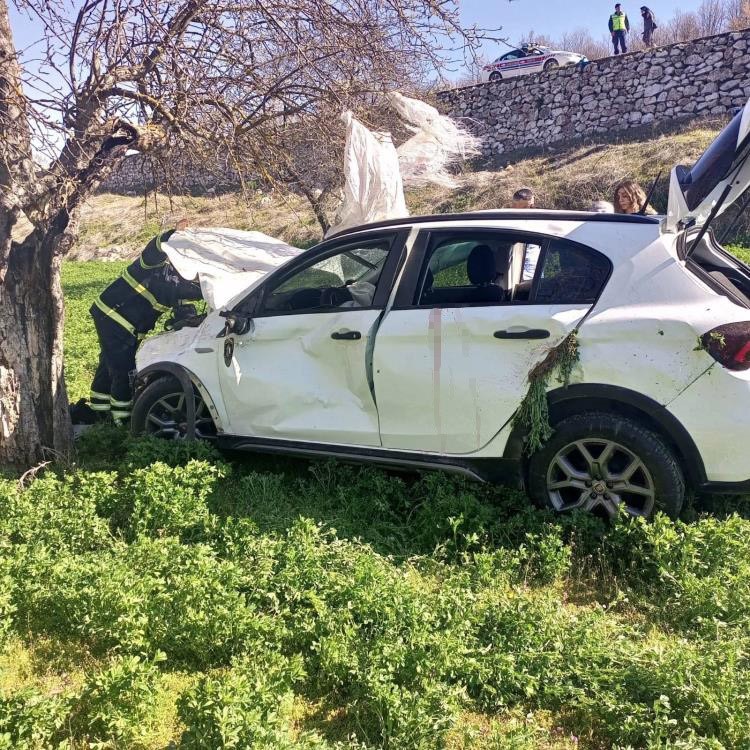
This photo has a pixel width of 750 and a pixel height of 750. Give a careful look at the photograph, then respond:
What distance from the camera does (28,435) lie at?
5.20 metres

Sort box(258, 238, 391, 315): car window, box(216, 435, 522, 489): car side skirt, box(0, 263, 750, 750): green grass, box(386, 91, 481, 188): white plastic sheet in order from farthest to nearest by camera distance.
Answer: box(386, 91, 481, 188): white plastic sheet < box(258, 238, 391, 315): car window < box(216, 435, 522, 489): car side skirt < box(0, 263, 750, 750): green grass

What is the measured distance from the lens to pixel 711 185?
3.89 metres

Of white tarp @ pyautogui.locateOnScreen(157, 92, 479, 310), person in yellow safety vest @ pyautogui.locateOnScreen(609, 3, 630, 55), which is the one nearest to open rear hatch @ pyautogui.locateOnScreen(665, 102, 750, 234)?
white tarp @ pyautogui.locateOnScreen(157, 92, 479, 310)

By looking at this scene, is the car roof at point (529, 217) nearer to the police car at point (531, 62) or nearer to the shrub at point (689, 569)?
the shrub at point (689, 569)

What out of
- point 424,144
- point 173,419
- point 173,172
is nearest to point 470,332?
point 173,419

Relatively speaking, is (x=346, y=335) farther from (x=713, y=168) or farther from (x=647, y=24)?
(x=647, y=24)

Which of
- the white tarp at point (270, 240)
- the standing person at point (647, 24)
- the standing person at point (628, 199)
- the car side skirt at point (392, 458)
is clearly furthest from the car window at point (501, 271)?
the standing person at point (647, 24)

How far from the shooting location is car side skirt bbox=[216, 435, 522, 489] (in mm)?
4188

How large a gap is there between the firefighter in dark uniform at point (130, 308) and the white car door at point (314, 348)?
1.54 meters

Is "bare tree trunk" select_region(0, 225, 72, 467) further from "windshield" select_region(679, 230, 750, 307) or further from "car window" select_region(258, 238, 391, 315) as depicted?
"windshield" select_region(679, 230, 750, 307)

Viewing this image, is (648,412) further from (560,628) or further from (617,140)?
(617,140)

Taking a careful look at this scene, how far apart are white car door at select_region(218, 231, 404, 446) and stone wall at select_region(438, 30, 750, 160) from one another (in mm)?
15667

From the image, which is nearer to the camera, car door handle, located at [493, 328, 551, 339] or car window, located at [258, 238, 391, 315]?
car door handle, located at [493, 328, 551, 339]

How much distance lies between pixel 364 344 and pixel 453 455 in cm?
88
